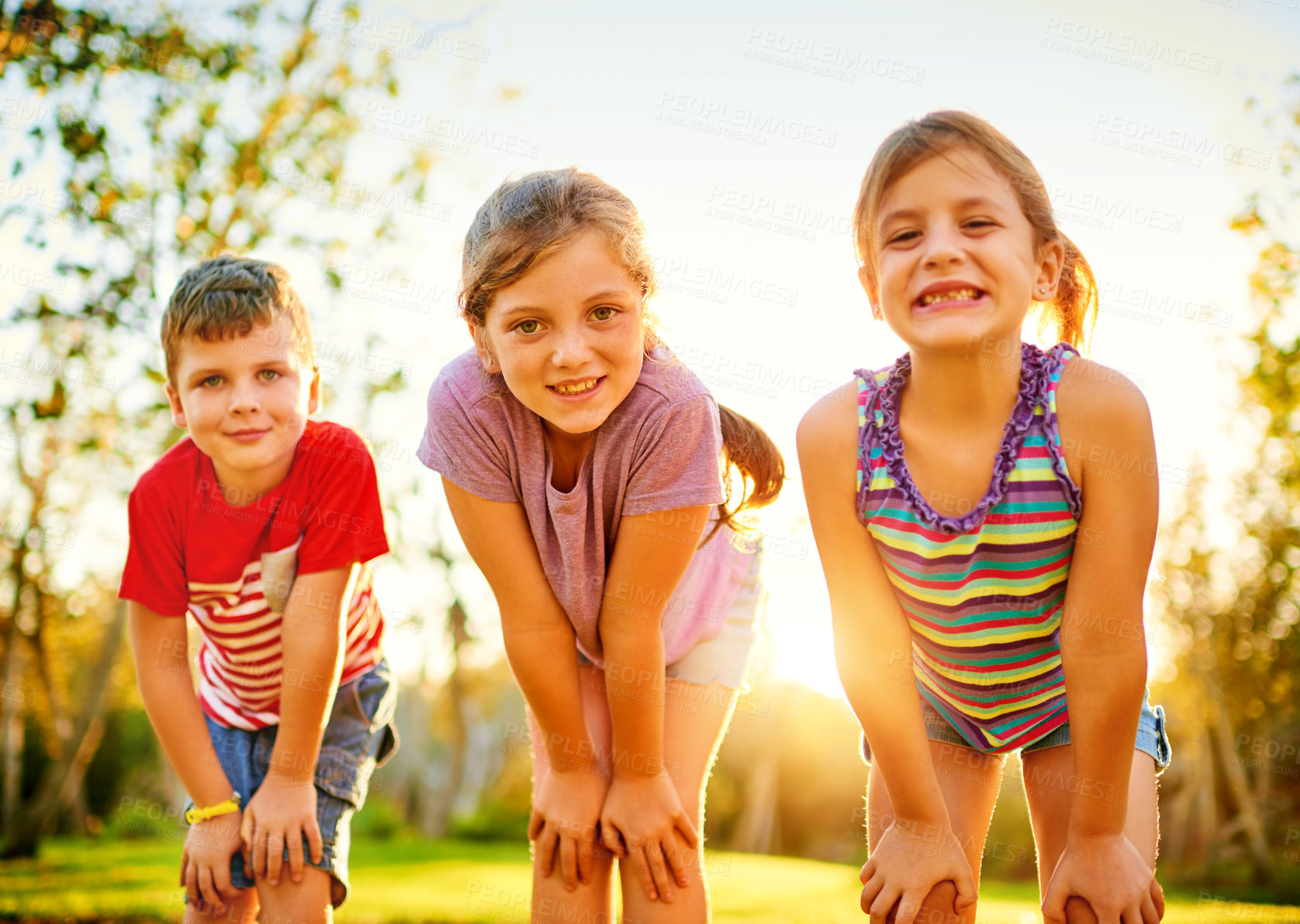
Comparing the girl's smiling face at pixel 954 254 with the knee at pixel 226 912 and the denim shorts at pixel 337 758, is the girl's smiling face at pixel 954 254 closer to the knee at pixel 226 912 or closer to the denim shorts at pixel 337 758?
the denim shorts at pixel 337 758

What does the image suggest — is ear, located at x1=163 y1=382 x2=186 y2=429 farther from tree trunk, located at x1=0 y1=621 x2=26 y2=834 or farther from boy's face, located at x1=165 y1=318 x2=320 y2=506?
tree trunk, located at x1=0 y1=621 x2=26 y2=834

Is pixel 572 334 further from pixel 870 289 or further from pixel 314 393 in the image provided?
pixel 314 393

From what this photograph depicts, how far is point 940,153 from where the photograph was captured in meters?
2.48

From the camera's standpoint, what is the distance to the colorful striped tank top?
2.49m

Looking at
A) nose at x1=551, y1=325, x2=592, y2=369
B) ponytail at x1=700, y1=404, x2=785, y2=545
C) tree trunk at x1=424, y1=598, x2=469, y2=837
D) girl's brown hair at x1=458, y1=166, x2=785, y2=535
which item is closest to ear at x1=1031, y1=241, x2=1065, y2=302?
ponytail at x1=700, y1=404, x2=785, y2=545

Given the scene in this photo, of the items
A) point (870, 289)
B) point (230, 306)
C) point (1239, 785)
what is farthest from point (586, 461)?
point (1239, 785)

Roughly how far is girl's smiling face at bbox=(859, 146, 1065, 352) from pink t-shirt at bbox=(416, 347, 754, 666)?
1.99 feet

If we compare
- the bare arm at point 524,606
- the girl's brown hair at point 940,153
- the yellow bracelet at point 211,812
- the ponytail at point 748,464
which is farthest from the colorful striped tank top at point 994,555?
the yellow bracelet at point 211,812

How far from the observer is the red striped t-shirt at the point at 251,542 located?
3084 millimetres

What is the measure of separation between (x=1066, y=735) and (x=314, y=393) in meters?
2.61

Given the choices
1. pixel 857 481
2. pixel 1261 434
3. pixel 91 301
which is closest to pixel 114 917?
pixel 91 301

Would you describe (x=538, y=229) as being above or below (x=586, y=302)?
above

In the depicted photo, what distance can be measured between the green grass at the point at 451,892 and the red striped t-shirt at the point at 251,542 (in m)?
3.41

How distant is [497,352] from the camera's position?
255cm
